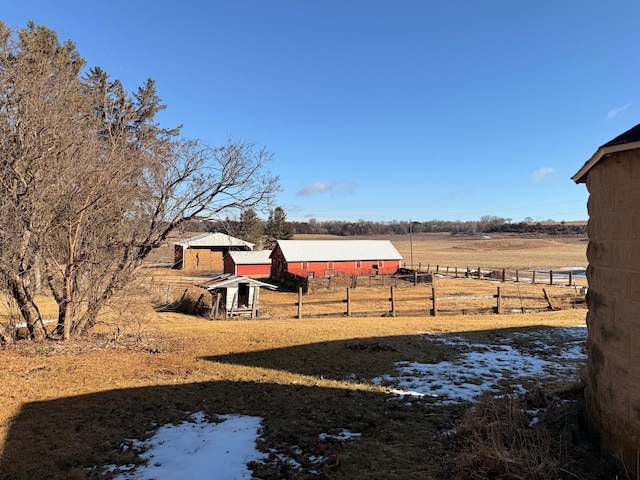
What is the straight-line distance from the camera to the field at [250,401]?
5113 mm

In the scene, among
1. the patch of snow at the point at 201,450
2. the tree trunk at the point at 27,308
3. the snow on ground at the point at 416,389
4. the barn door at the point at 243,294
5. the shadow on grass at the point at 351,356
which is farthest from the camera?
the barn door at the point at 243,294

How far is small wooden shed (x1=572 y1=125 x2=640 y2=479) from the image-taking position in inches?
167

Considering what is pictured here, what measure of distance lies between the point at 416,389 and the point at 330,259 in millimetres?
36715

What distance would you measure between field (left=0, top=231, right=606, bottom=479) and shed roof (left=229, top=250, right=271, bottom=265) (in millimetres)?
33457

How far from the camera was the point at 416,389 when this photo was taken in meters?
8.37

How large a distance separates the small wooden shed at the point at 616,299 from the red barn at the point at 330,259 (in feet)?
127

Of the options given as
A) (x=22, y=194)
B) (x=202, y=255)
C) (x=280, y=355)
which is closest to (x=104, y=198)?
(x=22, y=194)

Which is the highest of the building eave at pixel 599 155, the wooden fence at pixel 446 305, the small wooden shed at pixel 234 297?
the building eave at pixel 599 155

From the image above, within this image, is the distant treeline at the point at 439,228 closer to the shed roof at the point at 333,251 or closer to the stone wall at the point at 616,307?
the shed roof at the point at 333,251

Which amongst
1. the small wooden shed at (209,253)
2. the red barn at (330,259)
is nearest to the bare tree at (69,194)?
the red barn at (330,259)

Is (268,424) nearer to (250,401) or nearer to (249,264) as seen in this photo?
(250,401)

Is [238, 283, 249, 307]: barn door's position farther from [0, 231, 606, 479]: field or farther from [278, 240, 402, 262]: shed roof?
[278, 240, 402, 262]: shed roof

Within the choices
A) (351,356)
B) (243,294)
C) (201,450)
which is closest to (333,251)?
(243,294)

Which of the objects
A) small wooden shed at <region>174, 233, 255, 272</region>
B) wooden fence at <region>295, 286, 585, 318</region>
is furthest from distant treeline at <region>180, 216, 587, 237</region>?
wooden fence at <region>295, 286, 585, 318</region>
